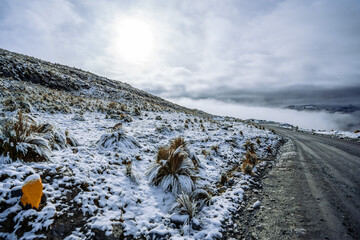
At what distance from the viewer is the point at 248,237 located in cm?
326

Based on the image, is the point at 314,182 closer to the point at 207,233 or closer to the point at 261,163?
the point at 261,163

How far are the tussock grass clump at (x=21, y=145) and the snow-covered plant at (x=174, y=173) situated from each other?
125 inches

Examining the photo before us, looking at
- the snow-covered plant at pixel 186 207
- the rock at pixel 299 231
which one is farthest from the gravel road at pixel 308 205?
the snow-covered plant at pixel 186 207

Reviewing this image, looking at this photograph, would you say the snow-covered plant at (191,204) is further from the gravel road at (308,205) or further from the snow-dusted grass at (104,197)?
the gravel road at (308,205)

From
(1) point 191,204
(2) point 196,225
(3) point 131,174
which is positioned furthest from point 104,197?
(2) point 196,225

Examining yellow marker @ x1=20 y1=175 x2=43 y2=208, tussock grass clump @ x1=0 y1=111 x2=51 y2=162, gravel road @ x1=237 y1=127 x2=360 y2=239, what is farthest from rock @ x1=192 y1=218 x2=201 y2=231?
tussock grass clump @ x1=0 y1=111 x2=51 y2=162

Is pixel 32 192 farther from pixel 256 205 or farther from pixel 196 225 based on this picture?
pixel 256 205

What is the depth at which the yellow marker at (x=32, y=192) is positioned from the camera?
2.99 meters

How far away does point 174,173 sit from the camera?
511 cm

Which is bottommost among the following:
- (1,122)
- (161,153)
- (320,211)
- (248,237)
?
(248,237)

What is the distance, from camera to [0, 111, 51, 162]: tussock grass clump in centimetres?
405

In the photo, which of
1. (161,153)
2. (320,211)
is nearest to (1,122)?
(161,153)

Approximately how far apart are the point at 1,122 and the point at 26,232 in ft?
13.4

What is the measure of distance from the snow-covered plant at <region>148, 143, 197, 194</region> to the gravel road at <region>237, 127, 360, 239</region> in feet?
5.85
